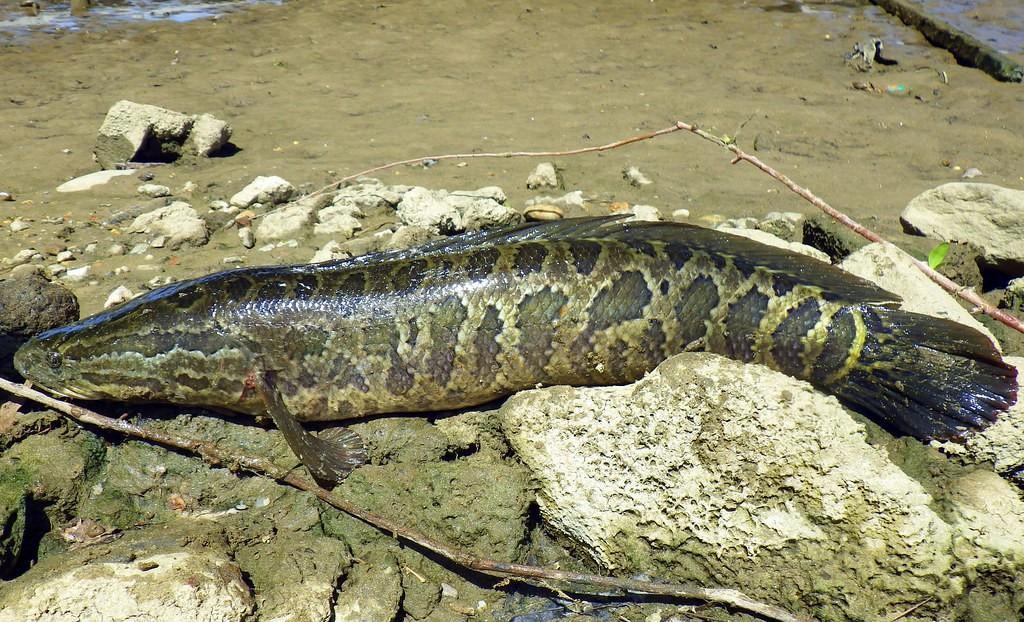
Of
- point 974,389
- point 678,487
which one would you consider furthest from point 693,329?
point 974,389

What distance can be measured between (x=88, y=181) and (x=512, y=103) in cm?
474

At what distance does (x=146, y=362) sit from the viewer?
13.6 ft

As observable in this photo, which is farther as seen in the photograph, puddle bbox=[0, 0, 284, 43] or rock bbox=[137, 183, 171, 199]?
puddle bbox=[0, 0, 284, 43]

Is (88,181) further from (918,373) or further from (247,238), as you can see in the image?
(918,373)

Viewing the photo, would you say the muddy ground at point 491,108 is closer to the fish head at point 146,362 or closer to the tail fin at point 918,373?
the fish head at point 146,362

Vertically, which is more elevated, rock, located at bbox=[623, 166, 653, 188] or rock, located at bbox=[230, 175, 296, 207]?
rock, located at bbox=[230, 175, 296, 207]

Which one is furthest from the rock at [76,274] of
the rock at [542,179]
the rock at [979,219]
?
the rock at [979,219]

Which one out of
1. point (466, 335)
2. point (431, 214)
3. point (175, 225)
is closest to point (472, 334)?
point (466, 335)

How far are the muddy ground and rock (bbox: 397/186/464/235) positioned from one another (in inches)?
35.4

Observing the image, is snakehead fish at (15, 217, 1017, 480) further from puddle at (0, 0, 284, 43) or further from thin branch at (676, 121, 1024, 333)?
puddle at (0, 0, 284, 43)

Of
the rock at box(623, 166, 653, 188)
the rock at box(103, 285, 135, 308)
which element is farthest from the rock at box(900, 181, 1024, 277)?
the rock at box(103, 285, 135, 308)

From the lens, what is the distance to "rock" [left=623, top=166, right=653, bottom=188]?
706cm

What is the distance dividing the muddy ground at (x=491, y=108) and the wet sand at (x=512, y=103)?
0.12ft

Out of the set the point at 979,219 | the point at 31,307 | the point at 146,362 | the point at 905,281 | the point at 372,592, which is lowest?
the point at 372,592
